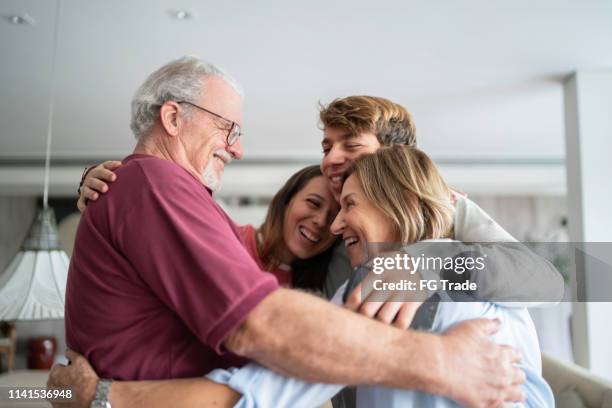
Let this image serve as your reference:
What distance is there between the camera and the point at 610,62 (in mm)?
2975

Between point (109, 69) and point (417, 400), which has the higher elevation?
point (109, 69)

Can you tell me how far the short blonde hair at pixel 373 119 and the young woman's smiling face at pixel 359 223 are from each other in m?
0.33

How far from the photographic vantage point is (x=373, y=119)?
4.68 feet

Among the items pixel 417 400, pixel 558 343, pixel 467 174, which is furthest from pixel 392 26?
pixel 558 343

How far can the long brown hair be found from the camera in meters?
1.66

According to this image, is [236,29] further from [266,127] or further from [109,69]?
[266,127]

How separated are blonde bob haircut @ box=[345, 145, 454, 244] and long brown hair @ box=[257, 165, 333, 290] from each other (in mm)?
618

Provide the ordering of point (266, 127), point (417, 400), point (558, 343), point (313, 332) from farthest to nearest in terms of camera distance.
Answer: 1. point (558, 343)
2. point (266, 127)
3. point (417, 400)
4. point (313, 332)

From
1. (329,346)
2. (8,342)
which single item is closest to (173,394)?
(329,346)

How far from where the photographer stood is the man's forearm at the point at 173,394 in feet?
2.62

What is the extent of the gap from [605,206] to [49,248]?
2917 millimetres

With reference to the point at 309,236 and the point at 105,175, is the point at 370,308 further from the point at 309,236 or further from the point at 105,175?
the point at 309,236

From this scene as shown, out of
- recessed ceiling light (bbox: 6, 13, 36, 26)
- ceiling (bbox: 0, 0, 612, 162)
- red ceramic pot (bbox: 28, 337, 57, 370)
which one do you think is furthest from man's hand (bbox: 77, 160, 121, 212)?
red ceramic pot (bbox: 28, 337, 57, 370)

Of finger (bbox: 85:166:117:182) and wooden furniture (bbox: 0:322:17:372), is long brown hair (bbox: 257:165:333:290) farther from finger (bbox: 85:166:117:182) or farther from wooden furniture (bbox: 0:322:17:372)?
wooden furniture (bbox: 0:322:17:372)
